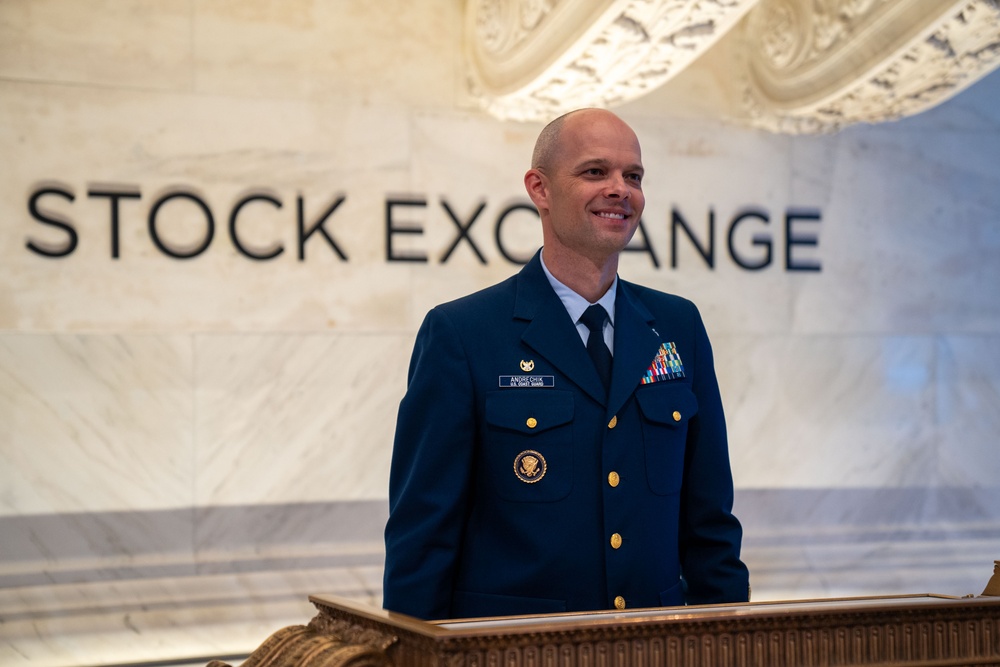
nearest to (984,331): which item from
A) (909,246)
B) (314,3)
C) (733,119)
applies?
(909,246)

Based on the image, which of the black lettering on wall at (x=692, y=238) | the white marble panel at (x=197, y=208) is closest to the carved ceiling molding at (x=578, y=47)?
the white marble panel at (x=197, y=208)

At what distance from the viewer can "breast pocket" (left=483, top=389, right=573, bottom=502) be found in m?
2.25

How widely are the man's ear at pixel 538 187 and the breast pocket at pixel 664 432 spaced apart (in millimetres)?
433

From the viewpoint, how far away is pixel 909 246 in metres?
6.32

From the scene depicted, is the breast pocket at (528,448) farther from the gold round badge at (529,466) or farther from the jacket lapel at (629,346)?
the jacket lapel at (629,346)

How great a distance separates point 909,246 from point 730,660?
5.09 meters

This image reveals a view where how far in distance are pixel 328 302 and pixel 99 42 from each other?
152cm

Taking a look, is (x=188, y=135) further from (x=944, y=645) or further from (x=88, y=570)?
(x=944, y=645)

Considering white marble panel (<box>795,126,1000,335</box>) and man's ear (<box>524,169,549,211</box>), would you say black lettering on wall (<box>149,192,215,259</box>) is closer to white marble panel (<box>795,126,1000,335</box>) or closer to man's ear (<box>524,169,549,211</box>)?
white marble panel (<box>795,126,1000,335</box>)

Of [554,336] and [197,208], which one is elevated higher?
[197,208]

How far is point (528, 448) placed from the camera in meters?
2.27

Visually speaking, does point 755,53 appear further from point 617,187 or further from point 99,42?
point 617,187

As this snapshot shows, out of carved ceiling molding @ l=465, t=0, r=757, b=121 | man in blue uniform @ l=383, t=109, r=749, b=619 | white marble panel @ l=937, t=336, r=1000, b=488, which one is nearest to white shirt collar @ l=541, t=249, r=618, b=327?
man in blue uniform @ l=383, t=109, r=749, b=619

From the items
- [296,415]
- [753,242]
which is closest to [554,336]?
[296,415]
